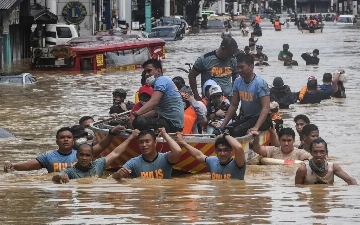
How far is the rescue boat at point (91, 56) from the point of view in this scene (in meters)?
37.1

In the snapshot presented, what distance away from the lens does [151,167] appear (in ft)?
39.1

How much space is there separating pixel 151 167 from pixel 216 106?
11.0ft

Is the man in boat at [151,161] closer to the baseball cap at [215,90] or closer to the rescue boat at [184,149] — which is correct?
the rescue boat at [184,149]

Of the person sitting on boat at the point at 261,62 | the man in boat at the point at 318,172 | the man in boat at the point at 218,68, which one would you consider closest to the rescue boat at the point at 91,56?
the person sitting on boat at the point at 261,62

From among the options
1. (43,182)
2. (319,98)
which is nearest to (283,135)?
(43,182)

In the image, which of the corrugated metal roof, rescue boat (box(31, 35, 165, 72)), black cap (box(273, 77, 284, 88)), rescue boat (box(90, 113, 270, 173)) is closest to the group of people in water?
rescue boat (box(90, 113, 270, 173))

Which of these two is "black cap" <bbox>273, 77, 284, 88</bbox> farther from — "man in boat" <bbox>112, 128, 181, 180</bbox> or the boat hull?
"man in boat" <bbox>112, 128, 181, 180</bbox>

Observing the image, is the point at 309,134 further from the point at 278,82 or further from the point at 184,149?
the point at 278,82

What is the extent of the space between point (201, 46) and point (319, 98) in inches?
1293

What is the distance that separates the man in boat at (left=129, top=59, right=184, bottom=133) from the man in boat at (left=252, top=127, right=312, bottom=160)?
42.5 inches

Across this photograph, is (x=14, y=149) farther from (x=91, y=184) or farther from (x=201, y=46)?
(x=201, y=46)

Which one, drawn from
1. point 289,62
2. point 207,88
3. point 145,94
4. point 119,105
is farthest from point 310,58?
point 145,94

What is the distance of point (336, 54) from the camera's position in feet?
162

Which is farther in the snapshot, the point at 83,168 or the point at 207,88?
the point at 207,88
